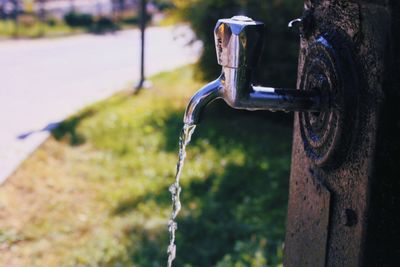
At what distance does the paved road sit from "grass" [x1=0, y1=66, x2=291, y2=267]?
380mm

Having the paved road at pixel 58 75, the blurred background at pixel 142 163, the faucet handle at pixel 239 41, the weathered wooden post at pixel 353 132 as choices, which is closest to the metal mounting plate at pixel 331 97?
the weathered wooden post at pixel 353 132

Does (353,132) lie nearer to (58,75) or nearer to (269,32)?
(269,32)

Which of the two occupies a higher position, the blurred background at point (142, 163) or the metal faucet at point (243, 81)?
the metal faucet at point (243, 81)

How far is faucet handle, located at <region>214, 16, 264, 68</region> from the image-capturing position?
3.86ft

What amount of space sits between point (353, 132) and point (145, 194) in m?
3.99

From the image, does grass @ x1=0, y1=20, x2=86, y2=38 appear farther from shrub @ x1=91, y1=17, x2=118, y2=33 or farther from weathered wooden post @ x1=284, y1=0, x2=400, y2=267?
weathered wooden post @ x1=284, y1=0, x2=400, y2=267

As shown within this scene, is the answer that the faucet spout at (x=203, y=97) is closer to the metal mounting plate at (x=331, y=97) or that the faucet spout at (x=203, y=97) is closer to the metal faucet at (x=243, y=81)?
the metal faucet at (x=243, y=81)

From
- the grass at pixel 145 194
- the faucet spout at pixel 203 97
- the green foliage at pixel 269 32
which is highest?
the faucet spout at pixel 203 97

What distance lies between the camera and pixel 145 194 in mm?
5047

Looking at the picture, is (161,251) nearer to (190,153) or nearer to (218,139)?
(190,153)

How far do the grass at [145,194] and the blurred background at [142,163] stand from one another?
13 mm

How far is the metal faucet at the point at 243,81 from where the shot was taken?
119 centimetres

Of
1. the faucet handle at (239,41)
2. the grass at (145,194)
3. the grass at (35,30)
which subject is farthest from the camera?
the grass at (35,30)

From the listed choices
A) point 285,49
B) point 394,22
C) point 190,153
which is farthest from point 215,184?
point 394,22
